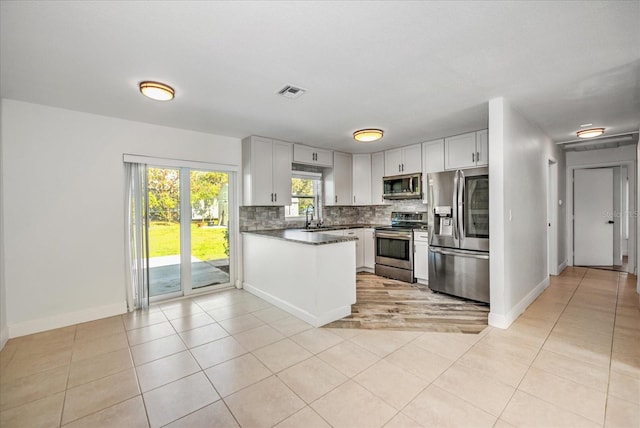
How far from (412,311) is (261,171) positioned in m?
2.83

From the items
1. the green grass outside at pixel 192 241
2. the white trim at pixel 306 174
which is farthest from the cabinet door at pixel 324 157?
the green grass outside at pixel 192 241

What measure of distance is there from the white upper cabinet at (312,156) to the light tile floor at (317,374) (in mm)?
2662

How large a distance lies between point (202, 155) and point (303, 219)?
209 cm

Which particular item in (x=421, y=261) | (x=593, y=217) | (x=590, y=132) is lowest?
(x=421, y=261)

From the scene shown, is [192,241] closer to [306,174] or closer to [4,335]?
[4,335]

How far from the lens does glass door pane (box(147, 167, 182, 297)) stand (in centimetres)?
369

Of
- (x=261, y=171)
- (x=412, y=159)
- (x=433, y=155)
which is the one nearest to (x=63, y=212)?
(x=261, y=171)

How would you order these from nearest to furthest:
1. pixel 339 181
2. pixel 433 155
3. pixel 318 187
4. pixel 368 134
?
pixel 368 134, pixel 433 155, pixel 339 181, pixel 318 187

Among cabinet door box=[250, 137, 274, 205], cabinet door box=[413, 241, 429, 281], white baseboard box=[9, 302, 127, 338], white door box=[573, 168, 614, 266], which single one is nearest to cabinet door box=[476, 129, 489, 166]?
cabinet door box=[413, 241, 429, 281]

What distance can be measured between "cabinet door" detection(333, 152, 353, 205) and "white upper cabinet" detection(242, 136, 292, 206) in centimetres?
109

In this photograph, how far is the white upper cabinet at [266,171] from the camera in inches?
165

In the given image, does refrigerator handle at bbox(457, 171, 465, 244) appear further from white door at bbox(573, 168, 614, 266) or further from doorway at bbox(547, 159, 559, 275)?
white door at bbox(573, 168, 614, 266)

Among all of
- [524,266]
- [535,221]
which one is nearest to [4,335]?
[524,266]

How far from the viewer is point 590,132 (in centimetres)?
405
